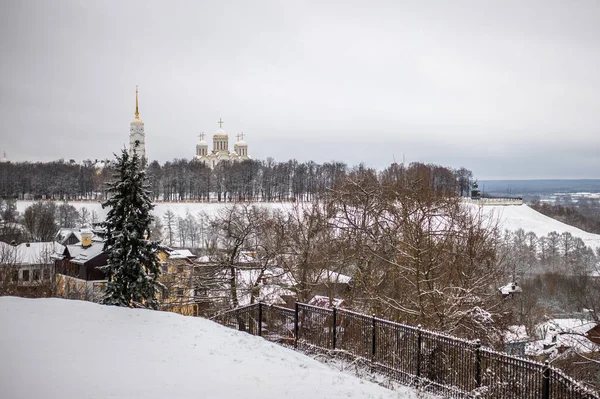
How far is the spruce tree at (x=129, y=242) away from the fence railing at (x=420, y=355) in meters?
7.45

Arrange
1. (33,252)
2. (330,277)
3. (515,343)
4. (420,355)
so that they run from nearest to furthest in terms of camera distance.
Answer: (420,355) < (515,343) < (330,277) < (33,252)

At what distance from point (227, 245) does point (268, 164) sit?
87.6m

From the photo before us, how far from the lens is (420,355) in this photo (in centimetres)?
1127

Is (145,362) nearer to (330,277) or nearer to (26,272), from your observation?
(330,277)

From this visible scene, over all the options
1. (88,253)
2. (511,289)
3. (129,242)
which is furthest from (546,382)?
(88,253)

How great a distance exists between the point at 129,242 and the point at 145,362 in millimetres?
10960

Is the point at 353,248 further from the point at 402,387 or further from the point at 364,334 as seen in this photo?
the point at 402,387

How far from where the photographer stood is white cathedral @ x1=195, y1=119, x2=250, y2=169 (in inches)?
5143

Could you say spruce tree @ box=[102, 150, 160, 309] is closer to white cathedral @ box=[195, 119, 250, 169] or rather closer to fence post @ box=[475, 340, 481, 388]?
fence post @ box=[475, 340, 481, 388]

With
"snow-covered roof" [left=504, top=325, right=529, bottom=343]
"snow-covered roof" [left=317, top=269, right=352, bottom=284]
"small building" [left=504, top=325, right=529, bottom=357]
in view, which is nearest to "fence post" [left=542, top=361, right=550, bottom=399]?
"small building" [left=504, top=325, right=529, bottom=357]

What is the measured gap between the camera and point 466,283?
15.6m

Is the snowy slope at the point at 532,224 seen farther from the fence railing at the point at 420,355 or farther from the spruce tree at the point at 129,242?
the fence railing at the point at 420,355

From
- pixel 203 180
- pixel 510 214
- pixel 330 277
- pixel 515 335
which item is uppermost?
pixel 203 180

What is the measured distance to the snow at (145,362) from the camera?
9062 mm
